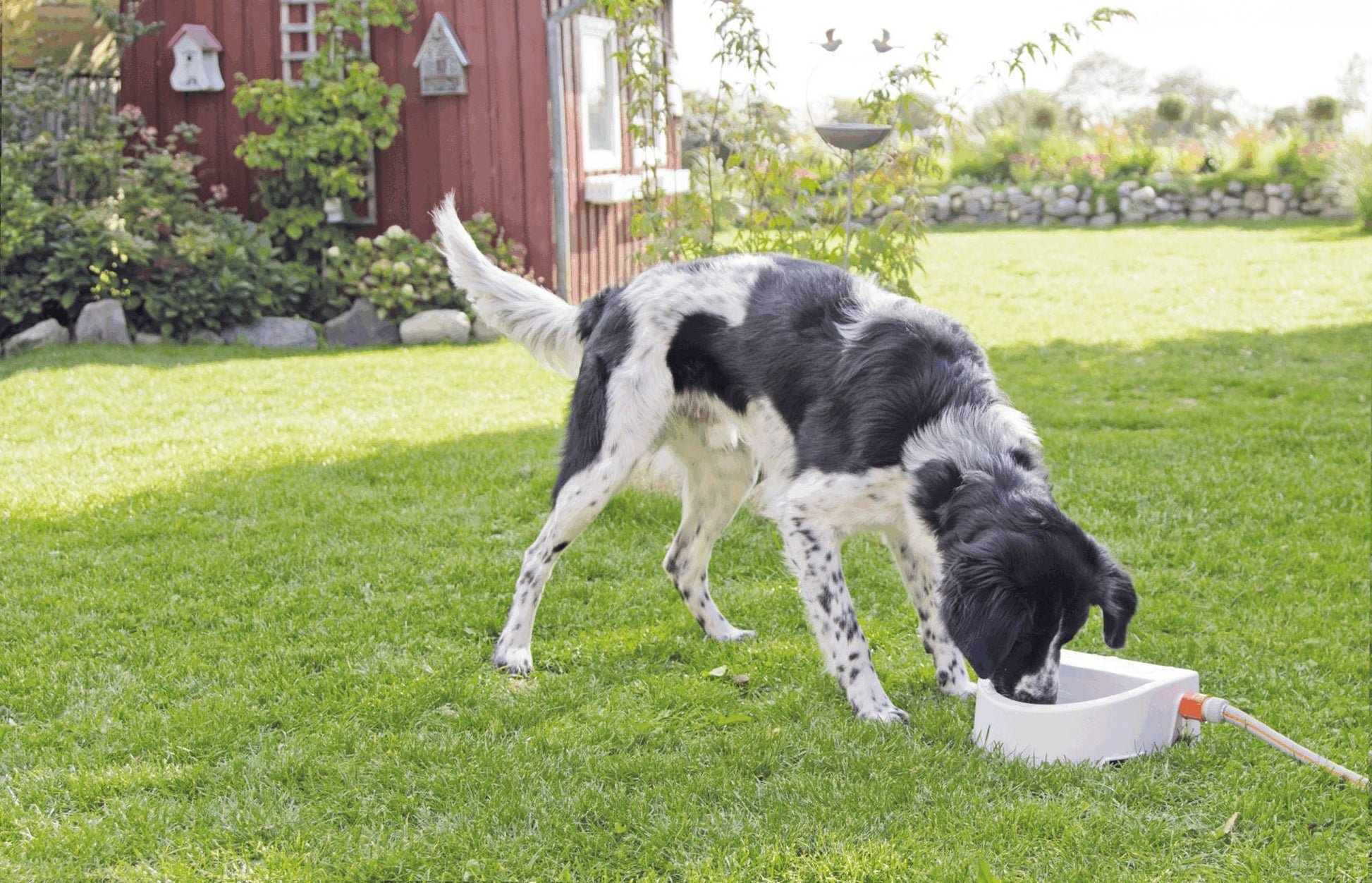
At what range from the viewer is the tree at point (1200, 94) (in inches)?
1208

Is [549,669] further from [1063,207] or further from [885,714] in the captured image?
[1063,207]

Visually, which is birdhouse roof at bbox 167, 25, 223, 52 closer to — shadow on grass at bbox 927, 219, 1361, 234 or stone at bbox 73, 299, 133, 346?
stone at bbox 73, 299, 133, 346

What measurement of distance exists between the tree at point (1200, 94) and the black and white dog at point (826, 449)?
A: 28027mm

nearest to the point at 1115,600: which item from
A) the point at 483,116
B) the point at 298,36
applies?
the point at 483,116

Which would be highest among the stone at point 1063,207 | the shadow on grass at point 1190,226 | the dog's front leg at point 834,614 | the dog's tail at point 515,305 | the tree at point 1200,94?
the tree at point 1200,94

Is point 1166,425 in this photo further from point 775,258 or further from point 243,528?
point 243,528

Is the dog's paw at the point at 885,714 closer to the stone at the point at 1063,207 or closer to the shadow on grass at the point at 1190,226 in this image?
the shadow on grass at the point at 1190,226

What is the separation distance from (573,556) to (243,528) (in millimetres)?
1314

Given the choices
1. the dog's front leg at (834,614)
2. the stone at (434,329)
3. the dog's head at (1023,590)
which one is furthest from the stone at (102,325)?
the dog's head at (1023,590)

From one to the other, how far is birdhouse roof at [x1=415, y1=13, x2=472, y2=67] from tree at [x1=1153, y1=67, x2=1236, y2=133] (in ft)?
76.9

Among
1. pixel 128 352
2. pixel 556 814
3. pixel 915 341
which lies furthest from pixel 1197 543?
pixel 128 352

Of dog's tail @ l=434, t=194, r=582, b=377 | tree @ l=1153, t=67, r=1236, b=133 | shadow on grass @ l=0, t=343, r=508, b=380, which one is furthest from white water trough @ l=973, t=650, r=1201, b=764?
tree @ l=1153, t=67, r=1236, b=133

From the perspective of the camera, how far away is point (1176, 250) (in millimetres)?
13703

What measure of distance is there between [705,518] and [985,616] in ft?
4.15
